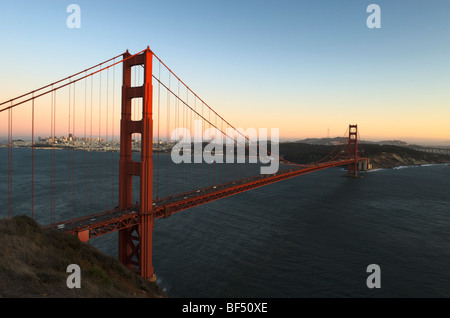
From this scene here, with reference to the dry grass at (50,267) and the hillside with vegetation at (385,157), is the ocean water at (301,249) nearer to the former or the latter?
the dry grass at (50,267)

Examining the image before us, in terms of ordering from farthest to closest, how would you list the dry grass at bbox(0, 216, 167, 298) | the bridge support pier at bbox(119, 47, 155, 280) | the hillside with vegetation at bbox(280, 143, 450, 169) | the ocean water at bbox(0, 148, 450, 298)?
1. the hillside with vegetation at bbox(280, 143, 450, 169)
2. the ocean water at bbox(0, 148, 450, 298)
3. the bridge support pier at bbox(119, 47, 155, 280)
4. the dry grass at bbox(0, 216, 167, 298)

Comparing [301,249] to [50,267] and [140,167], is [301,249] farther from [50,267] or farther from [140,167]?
[50,267]

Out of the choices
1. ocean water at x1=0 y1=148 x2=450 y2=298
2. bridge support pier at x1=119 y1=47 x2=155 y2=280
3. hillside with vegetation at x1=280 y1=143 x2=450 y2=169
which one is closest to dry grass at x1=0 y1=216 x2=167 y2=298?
bridge support pier at x1=119 y1=47 x2=155 y2=280

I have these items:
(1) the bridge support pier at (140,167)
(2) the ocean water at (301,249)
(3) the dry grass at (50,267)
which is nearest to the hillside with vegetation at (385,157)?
(2) the ocean water at (301,249)

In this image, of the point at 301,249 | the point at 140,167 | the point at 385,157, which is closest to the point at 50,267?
the point at 140,167

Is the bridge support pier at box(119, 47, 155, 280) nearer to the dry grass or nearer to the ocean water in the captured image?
the ocean water
